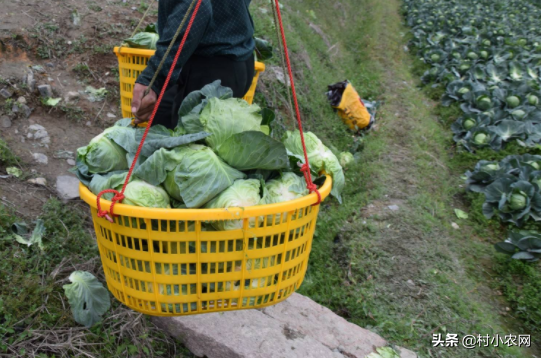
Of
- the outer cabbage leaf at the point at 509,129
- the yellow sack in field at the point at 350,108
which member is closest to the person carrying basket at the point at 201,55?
the yellow sack in field at the point at 350,108

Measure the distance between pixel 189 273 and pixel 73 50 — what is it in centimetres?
390

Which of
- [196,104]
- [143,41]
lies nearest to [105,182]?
[196,104]

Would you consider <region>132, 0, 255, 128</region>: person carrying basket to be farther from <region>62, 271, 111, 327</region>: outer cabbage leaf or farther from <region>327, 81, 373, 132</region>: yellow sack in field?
<region>327, 81, 373, 132</region>: yellow sack in field

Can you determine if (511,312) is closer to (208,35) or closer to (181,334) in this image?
(181,334)

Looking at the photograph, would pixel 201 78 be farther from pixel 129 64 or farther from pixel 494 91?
pixel 494 91

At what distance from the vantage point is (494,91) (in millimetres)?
7137

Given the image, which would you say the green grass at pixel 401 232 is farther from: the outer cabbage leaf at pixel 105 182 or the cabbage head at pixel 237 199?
the outer cabbage leaf at pixel 105 182

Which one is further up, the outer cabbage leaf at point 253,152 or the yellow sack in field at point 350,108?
the outer cabbage leaf at point 253,152

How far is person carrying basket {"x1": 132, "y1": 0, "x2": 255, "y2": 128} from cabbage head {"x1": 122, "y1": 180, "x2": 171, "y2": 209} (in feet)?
2.39

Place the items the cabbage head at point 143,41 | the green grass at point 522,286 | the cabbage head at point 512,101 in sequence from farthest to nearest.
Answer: the cabbage head at point 512,101, the green grass at point 522,286, the cabbage head at point 143,41

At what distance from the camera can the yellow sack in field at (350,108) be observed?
669 cm

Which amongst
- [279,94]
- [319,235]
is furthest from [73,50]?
[319,235]

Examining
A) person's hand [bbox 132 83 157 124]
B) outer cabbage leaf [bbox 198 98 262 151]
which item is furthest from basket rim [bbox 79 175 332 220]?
person's hand [bbox 132 83 157 124]

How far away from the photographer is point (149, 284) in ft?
6.18
